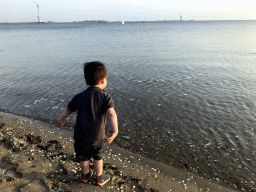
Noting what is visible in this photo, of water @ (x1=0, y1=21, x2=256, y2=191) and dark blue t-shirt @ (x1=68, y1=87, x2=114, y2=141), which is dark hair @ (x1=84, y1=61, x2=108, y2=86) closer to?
dark blue t-shirt @ (x1=68, y1=87, x2=114, y2=141)

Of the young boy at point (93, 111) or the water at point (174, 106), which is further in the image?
the water at point (174, 106)

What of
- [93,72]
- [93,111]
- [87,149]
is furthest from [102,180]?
[93,72]

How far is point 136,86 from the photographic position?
419 inches

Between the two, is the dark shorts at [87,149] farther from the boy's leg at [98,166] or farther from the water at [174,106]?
the water at [174,106]

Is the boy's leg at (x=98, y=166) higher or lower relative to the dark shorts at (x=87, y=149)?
lower

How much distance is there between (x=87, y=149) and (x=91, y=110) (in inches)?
28.9

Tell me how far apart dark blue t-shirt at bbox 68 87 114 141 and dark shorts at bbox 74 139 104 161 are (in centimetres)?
12

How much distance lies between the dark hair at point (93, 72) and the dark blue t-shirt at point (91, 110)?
130 millimetres

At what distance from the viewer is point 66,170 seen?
3.96 metres

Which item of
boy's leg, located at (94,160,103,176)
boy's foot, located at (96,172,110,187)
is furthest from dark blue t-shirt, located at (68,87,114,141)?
boy's foot, located at (96,172,110,187)

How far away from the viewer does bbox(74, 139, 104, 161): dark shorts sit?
3275 millimetres

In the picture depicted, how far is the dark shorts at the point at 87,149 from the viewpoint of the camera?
3275mm

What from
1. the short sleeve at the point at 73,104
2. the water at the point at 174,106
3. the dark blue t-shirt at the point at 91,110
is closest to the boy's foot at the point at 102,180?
the dark blue t-shirt at the point at 91,110

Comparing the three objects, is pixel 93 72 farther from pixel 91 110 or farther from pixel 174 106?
pixel 174 106
